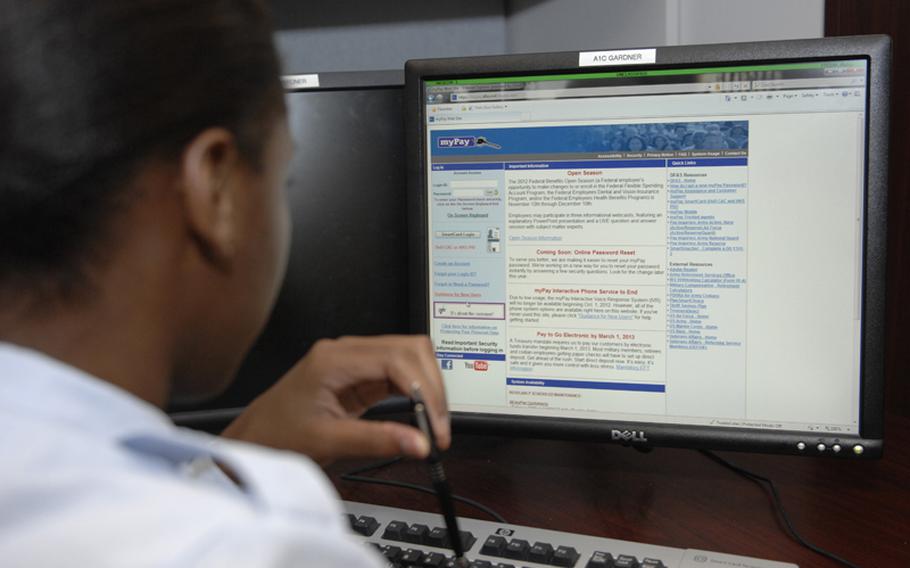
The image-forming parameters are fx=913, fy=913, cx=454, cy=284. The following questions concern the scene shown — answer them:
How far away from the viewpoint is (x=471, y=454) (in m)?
0.92

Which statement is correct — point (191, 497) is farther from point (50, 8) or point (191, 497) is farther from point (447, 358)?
point (447, 358)

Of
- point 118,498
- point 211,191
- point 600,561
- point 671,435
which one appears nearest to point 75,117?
point 211,191

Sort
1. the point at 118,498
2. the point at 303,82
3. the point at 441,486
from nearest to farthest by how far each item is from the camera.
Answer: the point at 118,498 < the point at 441,486 < the point at 303,82

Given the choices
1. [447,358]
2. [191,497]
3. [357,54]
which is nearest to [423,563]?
[447,358]

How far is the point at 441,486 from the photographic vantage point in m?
0.60

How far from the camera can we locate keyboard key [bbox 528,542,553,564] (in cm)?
63

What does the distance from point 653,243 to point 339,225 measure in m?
0.31

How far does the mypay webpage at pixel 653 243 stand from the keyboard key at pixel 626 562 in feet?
0.58

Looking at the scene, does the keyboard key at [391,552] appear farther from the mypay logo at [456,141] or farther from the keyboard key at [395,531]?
the mypay logo at [456,141]

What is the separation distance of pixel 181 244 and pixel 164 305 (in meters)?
0.03

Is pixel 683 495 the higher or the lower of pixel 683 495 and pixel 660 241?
the lower

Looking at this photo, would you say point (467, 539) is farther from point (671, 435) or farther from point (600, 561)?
point (671, 435)

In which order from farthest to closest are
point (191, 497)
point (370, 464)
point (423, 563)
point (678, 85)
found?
point (370, 464) < point (678, 85) < point (423, 563) < point (191, 497)

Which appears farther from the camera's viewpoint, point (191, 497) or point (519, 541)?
point (519, 541)
